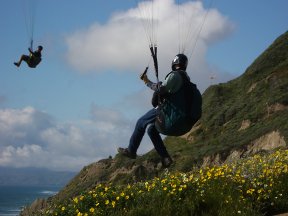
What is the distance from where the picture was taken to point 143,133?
395 inches

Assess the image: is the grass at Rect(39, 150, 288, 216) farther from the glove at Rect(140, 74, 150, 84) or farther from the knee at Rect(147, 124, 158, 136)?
the glove at Rect(140, 74, 150, 84)

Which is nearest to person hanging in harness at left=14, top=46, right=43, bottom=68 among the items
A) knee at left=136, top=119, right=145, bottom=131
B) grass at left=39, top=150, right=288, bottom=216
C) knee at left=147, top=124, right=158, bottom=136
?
grass at left=39, top=150, right=288, bottom=216

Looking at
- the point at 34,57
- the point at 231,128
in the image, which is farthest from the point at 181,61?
the point at 231,128

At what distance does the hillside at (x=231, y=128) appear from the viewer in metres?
40.8

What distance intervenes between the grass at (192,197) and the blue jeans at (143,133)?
888 mm

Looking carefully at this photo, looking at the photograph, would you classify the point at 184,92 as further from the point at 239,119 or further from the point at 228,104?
the point at 228,104

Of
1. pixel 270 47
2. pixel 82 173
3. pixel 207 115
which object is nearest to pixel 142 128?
pixel 207 115

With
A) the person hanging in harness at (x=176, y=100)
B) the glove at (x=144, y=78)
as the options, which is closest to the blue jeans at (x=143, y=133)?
the person hanging in harness at (x=176, y=100)

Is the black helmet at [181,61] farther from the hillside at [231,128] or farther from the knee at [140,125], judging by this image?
the hillside at [231,128]

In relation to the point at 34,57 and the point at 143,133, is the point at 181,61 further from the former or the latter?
the point at 34,57

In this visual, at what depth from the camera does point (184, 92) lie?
924 centimetres

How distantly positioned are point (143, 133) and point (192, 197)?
1.44 metres

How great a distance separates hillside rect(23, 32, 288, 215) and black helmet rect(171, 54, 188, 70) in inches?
1076

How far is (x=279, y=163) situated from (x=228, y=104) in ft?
143
